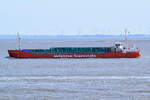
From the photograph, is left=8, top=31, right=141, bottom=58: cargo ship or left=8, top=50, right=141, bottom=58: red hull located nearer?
left=8, top=50, right=141, bottom=58: red hull

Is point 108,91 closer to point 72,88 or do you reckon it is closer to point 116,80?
point 72,88

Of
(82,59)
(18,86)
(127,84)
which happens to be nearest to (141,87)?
(127,84)

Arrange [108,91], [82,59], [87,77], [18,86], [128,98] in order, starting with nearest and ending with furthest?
1. [128,98]
2. [108,91]
3. [18,86]
4. [87,77]
5. [82,59]

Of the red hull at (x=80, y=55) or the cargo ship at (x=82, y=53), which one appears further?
the cargo ship at (x=82, y=53)

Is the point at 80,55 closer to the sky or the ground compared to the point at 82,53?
closer to the ground

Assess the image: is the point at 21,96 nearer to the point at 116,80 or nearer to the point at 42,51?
the point at 116,80

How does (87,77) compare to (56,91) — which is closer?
(56,91)

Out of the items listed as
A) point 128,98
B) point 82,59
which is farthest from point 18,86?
point 82,59

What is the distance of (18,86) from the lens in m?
53.0

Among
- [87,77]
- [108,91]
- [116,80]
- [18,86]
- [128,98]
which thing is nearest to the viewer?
[128,98]

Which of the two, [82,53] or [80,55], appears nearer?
[80,55]

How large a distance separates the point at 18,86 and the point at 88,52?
54.7 m

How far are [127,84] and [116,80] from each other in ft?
14.4

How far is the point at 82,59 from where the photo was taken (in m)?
104
